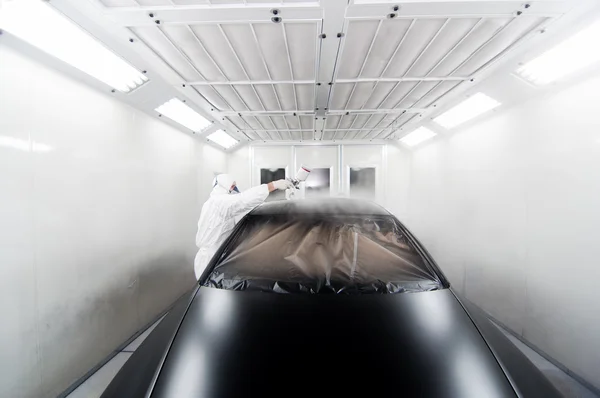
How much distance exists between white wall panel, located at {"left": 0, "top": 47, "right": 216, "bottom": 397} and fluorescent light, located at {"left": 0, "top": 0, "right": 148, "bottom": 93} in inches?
5.9

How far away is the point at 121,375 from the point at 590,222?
2800mm

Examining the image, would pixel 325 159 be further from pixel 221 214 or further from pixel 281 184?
pixel 221 214

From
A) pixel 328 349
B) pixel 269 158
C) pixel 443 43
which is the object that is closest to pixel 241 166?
pixel 269 158

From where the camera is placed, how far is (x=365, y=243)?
1387 millimetres

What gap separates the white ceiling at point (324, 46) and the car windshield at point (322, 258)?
1200mm

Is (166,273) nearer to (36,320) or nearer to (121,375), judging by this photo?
(36,320)

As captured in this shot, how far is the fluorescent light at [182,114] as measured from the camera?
2.43 m

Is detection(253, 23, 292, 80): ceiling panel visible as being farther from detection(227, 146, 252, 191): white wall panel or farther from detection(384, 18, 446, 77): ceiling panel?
detection(227, 146, 252, 191): white wall panel

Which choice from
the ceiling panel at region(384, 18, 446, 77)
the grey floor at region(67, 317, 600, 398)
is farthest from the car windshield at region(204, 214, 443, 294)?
the ceiling panel at region(384, 18, 446, 77)

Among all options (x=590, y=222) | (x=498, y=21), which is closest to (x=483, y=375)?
(x=590, y=222)

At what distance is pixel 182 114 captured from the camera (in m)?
2.67

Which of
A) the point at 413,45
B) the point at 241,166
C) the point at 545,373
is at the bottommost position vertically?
the point at 545,373

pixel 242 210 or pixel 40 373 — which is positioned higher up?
pixel 242 210

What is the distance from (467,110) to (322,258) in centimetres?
253
